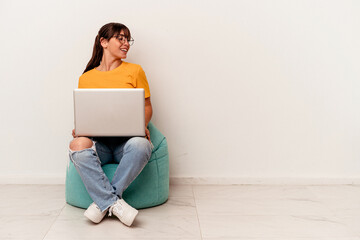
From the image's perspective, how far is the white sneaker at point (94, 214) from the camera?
85.0 inches

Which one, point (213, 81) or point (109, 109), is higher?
point (213, 81)

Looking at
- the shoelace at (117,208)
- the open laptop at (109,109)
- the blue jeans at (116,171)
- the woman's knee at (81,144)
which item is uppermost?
the open laptop at (109,109)

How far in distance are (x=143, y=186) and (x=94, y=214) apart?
0.36 meters

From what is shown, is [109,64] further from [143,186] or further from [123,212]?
[123,212]

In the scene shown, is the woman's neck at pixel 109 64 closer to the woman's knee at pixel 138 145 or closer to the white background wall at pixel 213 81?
the white background wall at pixel 213 81

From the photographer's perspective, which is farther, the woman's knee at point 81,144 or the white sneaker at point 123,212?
the woman's knee at point 81,144

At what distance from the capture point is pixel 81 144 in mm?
2250

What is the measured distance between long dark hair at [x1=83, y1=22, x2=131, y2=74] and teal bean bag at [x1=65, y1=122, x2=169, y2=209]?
612 millimetres

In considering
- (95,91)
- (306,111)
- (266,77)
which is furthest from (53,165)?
(306,111)

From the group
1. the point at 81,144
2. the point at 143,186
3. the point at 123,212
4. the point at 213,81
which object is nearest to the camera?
the point at 123,212

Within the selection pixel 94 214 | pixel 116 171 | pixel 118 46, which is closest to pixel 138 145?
pixel 116 171

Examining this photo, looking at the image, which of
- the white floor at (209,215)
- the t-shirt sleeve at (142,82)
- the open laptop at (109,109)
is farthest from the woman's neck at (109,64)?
the white floor at (209,215)

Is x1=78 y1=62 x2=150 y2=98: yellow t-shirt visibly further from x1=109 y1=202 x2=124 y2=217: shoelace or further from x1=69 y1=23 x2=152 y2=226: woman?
x1=109 y1=202 x2=124 y2=217: shoelace

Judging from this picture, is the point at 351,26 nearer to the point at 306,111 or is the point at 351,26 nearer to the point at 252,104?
the point at 306,111
